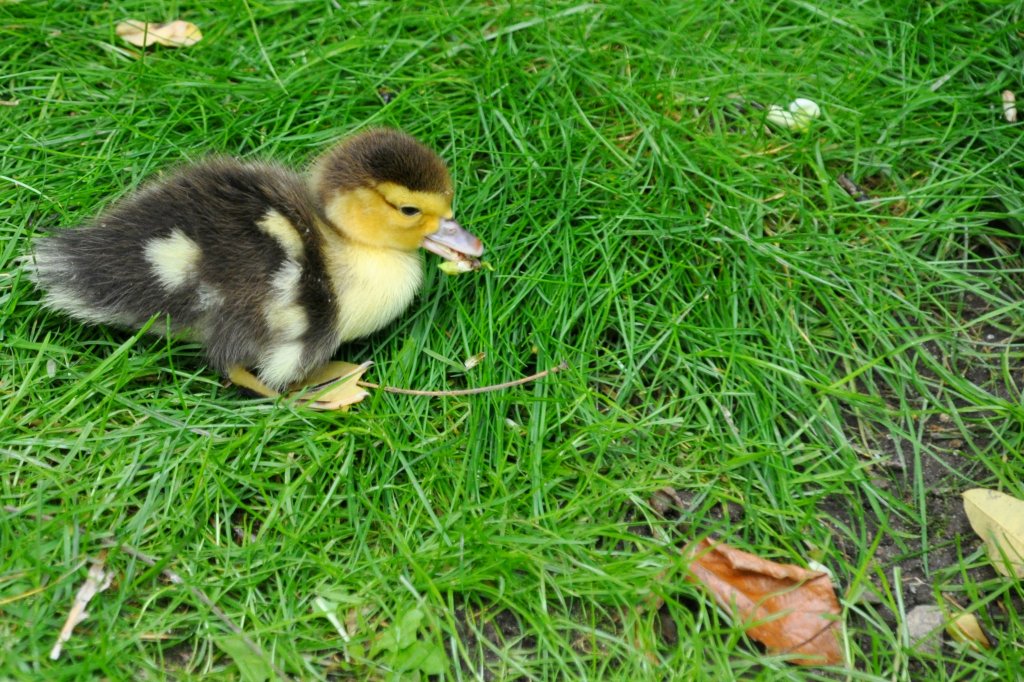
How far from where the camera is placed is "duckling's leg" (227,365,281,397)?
2.74 metres

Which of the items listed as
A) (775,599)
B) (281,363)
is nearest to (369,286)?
(281,363)

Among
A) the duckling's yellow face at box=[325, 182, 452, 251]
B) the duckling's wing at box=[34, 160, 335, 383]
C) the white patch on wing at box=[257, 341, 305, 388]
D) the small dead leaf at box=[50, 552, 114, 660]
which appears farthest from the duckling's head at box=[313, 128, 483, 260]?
the small dead leaf at box=[50, 552, 114, 660]

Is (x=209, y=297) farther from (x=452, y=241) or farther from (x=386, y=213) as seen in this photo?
(x=452, y=241)

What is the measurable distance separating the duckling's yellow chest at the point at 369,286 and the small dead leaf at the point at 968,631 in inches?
62.2

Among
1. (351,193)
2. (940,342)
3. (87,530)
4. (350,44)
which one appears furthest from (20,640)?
(940,342)

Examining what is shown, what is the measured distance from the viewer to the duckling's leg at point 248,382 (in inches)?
108

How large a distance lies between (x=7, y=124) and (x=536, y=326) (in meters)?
1.71

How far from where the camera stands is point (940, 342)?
3.02 meters

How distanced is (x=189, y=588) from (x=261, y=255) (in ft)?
2.66

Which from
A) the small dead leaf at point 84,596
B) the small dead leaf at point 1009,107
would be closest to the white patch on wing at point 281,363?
the small dead leaf at point 84,596

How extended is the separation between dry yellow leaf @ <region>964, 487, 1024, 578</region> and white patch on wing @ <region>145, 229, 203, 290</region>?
2.04 m

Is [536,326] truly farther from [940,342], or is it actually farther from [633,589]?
[940,342]

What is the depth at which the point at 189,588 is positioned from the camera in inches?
94.3

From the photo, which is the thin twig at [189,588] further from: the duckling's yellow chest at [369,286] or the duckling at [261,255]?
the duckling's yellow chest at [369,286]
